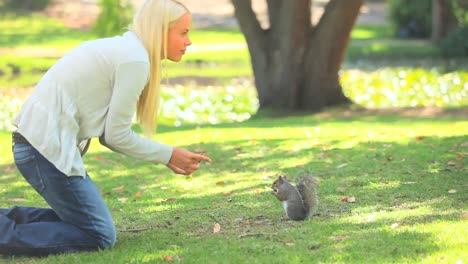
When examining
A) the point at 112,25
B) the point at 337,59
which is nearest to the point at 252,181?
the point at 337,59

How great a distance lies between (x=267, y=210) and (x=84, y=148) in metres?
1.58

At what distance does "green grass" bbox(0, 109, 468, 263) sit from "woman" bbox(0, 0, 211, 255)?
6.3 inches

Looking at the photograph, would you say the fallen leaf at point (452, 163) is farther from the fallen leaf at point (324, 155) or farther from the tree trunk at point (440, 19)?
the tree trunk at point (440, 19)

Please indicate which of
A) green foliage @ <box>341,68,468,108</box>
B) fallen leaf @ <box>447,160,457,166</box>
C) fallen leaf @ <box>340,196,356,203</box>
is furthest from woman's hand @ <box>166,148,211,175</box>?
green foliage @ <box>341,68,468,108</box>

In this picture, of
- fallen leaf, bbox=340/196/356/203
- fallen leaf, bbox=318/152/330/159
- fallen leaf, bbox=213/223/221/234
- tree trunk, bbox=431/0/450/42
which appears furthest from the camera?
tree trunk, bbox=431/0/450/42

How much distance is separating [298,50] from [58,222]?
8768mm

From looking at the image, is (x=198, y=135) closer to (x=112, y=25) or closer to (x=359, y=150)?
(x=359, y=150)

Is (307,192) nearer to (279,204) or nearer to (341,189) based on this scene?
(279,204)

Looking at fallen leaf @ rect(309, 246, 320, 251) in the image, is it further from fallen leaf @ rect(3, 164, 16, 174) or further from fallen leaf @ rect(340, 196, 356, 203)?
fallen leaf @ rect(3, 164, 16, 174)

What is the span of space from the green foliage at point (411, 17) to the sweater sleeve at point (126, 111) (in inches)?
928

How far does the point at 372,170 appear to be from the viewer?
7.80 metres

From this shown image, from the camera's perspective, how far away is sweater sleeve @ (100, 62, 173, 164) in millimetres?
5000

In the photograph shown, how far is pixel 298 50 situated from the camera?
13648 millimetres

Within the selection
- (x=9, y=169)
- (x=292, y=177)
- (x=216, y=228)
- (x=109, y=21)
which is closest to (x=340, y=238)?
(x=216, y=228)
